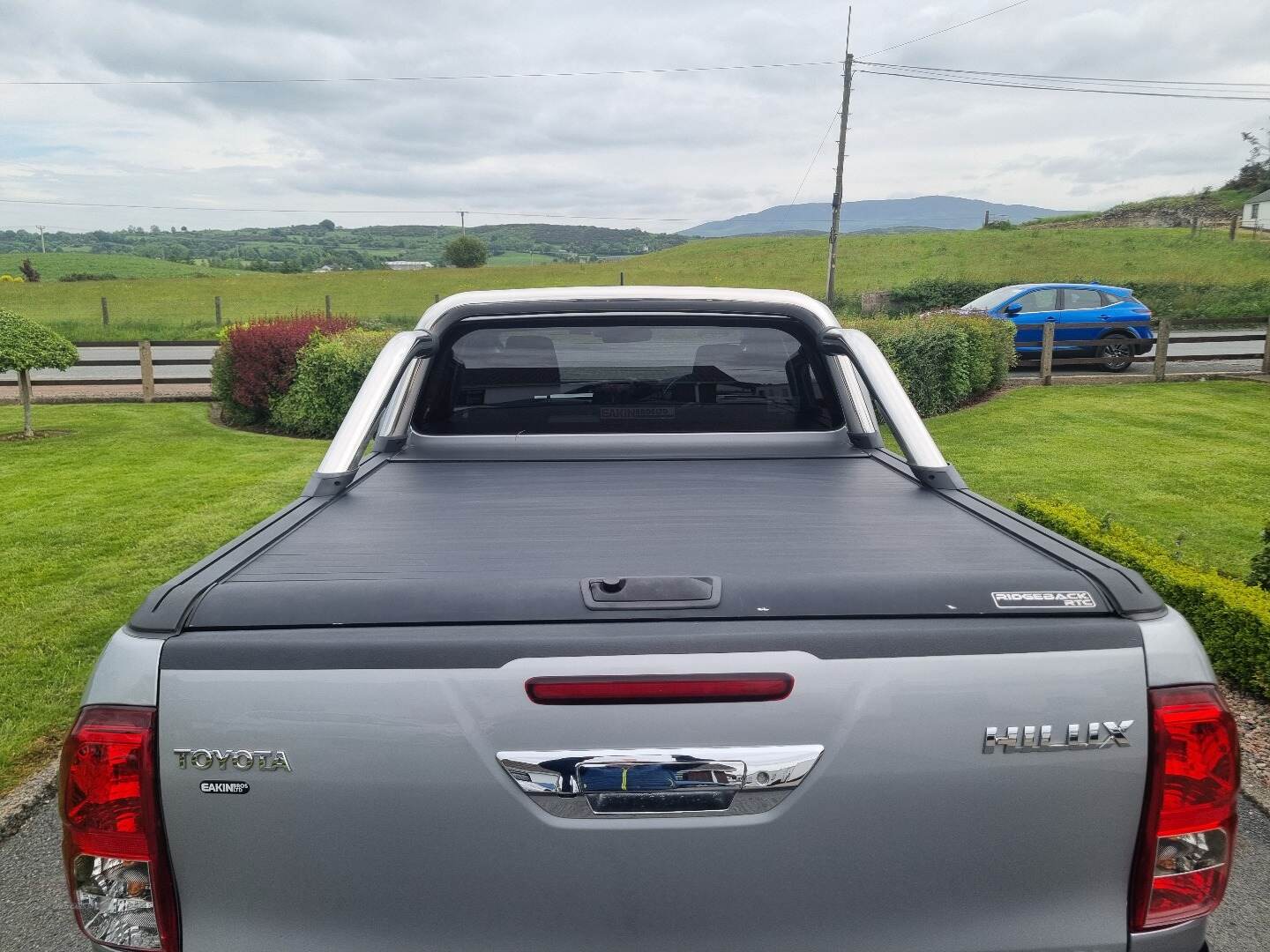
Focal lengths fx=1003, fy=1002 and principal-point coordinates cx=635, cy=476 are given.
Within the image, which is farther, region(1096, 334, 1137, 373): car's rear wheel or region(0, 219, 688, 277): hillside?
region(0, 219, 688, 277): hillside

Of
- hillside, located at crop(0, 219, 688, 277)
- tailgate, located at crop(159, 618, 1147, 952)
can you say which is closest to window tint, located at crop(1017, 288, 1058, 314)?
tailgate, located at crop(159, 618, 1147, 952)

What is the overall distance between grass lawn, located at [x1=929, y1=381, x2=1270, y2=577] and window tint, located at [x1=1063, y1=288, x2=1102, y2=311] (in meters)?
2.97

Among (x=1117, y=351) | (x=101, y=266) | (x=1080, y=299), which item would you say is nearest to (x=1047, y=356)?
(x=1117, y=351)

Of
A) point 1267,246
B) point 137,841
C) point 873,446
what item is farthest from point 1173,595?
point 1267,246

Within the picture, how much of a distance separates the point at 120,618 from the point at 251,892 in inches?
216

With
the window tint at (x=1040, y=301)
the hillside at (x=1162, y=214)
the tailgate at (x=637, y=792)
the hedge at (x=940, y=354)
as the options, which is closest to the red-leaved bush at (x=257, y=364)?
the hedge at (x=940, y=354)

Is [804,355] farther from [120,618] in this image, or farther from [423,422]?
[120,618]

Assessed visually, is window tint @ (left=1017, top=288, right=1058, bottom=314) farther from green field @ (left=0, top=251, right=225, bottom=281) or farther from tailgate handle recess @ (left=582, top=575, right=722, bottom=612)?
green field @ (left=0, top=251, right=225, bottom=281)

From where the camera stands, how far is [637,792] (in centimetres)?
159

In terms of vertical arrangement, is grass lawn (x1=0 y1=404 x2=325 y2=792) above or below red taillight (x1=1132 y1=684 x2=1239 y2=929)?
below

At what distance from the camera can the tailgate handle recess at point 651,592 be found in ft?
5.81

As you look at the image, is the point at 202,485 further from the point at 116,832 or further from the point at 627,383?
the point at 116,832

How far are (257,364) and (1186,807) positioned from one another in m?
14.9

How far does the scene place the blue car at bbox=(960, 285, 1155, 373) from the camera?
20.2 metres
